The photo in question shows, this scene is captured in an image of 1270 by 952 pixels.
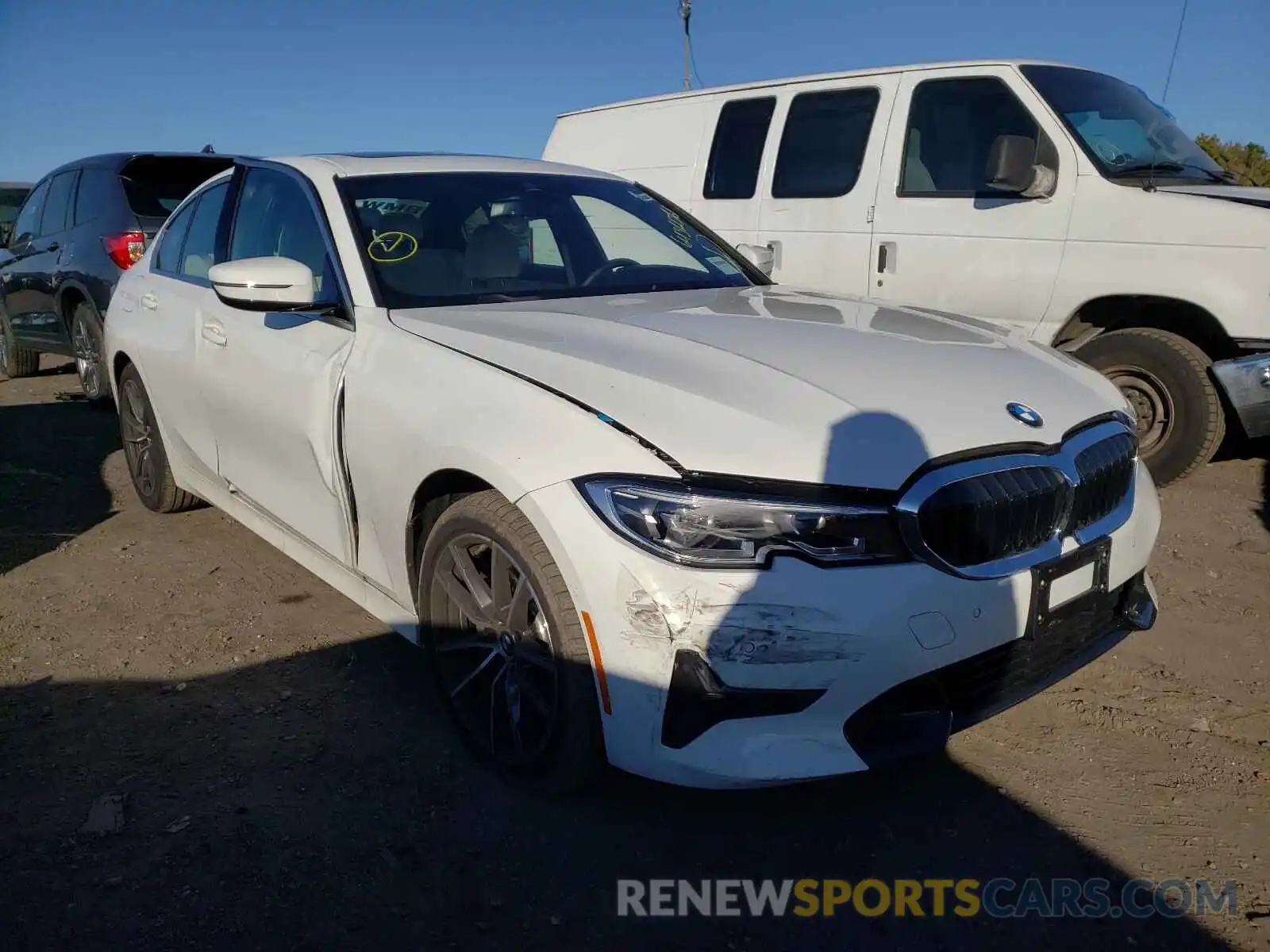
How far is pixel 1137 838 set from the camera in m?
2.45

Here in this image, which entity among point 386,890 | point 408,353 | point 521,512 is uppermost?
point 408,353

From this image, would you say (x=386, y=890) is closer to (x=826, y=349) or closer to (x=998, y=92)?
(x=826, y=349)

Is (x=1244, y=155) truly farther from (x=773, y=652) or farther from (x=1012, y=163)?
(x=773, y=652)

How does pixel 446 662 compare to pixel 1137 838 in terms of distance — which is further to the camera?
pixel 446 662

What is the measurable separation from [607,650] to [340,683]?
1.45m

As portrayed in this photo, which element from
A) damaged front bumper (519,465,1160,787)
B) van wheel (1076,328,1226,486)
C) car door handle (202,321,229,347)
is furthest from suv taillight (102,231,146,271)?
van wheel (1076,328,1226,486)

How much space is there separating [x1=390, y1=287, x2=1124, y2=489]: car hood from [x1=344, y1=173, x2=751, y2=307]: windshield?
0.61 ft

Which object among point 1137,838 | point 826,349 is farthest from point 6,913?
point 1137,838

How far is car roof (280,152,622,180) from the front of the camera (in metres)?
3.56

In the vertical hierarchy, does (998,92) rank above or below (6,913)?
above

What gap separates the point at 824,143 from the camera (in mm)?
6152

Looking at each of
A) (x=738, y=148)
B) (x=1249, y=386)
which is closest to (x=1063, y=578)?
(x=1249, y=386)

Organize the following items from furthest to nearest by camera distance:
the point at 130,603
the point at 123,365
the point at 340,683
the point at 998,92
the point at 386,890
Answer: the point at 998,92 < the point at 123,365 < the point at 130,603 < the point at 340,683 < the point at 386,890

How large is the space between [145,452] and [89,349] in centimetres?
308
